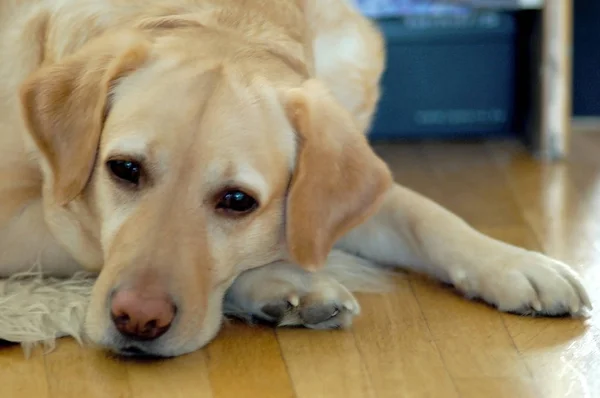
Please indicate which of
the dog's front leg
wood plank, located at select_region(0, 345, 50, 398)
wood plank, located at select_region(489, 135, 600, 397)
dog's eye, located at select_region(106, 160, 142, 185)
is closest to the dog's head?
dog's eye, located at select_region(106, 160, 142, 185)

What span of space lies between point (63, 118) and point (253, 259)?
39 centimetres

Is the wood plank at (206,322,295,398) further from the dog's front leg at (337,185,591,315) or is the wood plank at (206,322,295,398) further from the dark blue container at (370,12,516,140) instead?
the dark blue container at (370,12,516,140)

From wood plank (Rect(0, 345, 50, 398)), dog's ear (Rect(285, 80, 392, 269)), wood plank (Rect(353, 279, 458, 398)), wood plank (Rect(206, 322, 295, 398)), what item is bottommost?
wood plank (Rect(353, 279, 458, 398))

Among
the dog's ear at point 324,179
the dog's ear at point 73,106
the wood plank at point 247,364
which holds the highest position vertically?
the dog's ear at point 73,106

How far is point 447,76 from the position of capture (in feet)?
9.61

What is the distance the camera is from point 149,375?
5.52 ft

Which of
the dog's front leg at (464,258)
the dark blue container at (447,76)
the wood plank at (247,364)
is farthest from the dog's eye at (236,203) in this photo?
the dark blue container at (447,76)

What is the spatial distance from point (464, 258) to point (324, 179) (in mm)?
383

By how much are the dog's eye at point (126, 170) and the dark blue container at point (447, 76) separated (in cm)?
136

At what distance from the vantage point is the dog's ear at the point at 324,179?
174 centimetres

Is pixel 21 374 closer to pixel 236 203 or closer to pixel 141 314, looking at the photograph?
pixel 141 314

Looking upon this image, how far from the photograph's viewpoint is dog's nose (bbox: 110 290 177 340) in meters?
1.58

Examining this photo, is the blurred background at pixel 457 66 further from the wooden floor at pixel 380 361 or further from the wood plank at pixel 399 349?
the wood plank at pixel 399 349

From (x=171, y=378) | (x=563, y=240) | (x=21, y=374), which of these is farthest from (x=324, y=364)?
(x=563, y=240)
